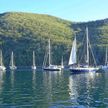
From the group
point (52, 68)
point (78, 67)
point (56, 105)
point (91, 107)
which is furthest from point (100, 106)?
point (52, 68)

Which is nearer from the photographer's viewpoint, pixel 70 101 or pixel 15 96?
pixel 70 101

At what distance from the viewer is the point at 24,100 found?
49.3 m

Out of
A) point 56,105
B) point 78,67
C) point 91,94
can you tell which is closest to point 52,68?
point 78,67

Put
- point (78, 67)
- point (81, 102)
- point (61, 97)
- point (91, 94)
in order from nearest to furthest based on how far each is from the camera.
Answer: point (81, 102) < point (61, 97) < point (91, 94) < point (78, 67)

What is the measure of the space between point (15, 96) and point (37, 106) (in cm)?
1004

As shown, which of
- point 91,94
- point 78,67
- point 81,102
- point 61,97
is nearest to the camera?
point 81,102

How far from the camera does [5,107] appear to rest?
43.7 meters

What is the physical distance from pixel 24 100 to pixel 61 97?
557cm

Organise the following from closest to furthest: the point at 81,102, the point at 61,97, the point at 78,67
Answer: the point at 81,102, the point at 61,97, the point at 78,67

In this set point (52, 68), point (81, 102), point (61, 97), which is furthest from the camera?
point (52, 68)

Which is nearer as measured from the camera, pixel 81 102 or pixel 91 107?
pixel 91 107

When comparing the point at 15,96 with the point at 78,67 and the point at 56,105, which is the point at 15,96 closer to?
the point at 56,105

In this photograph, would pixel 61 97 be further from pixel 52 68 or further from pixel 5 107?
pixel 52 68

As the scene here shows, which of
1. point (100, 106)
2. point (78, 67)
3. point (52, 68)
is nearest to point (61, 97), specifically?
point (100, 106)
